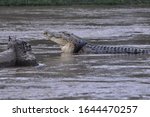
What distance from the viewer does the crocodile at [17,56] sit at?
19.5m

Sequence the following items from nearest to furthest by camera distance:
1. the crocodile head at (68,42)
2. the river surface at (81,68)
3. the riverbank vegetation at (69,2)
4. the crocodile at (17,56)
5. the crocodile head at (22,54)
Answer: the river surface at (81,68) < the crocodile at (17,56) < the crocodile head at (22,54) < the crocodile head at (68,42) < the riverbank vegetation at (69,2)

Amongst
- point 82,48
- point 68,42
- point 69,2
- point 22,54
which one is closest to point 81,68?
point 22,54

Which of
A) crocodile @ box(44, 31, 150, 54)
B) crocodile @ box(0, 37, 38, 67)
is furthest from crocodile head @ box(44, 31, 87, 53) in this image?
crocodile @ box(0, 37, 38, 67)

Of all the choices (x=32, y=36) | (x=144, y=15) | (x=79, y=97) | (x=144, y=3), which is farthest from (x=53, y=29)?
(x=144, y=3)

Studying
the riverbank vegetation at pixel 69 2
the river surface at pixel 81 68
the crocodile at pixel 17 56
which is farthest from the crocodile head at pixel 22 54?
the riverbank vegetation at pixel 69 2

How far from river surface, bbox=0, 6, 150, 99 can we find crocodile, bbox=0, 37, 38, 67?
0.30m

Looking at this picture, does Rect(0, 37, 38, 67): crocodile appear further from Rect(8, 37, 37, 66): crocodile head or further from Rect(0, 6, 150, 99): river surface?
Rect(0, 6, 150, 99): river surface

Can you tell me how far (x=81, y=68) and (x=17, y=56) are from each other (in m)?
1.61

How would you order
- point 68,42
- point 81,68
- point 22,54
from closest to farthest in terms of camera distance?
point 81,68
point 22,54
point 68,42

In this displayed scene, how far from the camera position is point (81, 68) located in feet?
64.0

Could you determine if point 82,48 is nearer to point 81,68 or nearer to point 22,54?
point 22,54

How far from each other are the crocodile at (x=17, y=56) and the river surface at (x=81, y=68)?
11.7 inches

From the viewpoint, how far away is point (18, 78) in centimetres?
1766

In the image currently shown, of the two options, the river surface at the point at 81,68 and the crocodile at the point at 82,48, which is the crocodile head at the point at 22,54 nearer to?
the river surface at the point at 81,68
